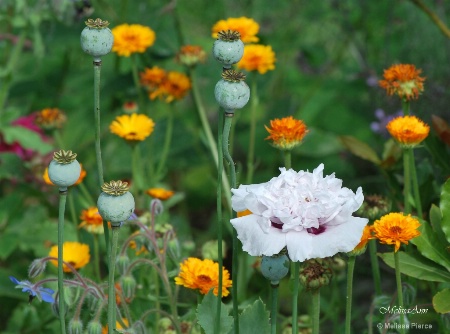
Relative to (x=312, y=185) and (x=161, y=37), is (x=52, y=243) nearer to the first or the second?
(x=161, y=37)

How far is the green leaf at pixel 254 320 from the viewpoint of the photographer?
97 centimetres

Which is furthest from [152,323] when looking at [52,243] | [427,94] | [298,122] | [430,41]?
[430,41]

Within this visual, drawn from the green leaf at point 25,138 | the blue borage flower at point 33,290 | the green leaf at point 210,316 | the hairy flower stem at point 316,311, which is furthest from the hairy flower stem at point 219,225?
the green leaf at point 25,138

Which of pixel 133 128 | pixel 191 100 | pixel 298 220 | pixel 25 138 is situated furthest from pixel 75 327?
pixel 191 100

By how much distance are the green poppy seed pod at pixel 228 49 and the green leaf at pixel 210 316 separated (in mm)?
274

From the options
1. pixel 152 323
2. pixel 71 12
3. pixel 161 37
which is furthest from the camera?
pixel 161 37

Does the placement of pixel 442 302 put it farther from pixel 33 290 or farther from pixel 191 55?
pixel 191 55

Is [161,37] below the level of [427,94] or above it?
above

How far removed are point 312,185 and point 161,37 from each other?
1069 mm

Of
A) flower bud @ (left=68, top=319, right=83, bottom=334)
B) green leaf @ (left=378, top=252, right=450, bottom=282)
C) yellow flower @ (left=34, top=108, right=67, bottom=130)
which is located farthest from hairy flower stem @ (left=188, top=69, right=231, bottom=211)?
flower bud @ (left=68, top=319, right=83, bottom=334)

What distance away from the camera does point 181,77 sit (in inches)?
59.8

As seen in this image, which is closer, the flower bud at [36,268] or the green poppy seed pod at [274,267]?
the green poppy seed pod at [274,267]

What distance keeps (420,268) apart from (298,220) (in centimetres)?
37

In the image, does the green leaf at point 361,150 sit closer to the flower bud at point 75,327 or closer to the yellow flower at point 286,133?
the yellow flower at point 286,133
